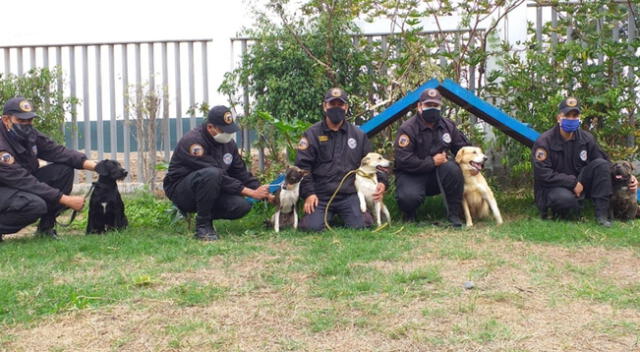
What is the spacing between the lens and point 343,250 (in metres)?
5.39

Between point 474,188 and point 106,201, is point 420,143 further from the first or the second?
point 106,201

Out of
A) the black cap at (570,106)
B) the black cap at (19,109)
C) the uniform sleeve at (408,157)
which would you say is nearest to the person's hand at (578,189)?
the black cap at (570,106)

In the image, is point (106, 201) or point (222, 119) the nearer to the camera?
point (222, 119)

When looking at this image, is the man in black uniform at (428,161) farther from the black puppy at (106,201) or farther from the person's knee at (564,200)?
the black puppy at (106,201)

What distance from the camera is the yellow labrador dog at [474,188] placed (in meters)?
6.84

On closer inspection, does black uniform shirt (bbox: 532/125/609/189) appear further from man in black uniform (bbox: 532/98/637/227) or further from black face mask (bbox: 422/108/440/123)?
black face mask (bbox: 422/108/440/123)

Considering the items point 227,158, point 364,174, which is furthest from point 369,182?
point 227,158

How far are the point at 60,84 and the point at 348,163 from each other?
576 cm

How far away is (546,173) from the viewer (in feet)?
22.4

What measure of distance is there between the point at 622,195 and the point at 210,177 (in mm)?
4409

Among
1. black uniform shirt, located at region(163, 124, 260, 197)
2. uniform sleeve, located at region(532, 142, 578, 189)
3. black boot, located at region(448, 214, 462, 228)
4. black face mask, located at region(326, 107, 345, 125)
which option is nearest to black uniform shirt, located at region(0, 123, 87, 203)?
black uniform shirt, located at region(163, 124, 260, 197)

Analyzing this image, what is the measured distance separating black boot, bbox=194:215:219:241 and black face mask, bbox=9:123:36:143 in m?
1.93

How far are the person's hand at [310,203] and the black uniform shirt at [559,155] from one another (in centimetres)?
245

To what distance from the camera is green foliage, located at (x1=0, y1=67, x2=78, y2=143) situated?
9.87 meters
